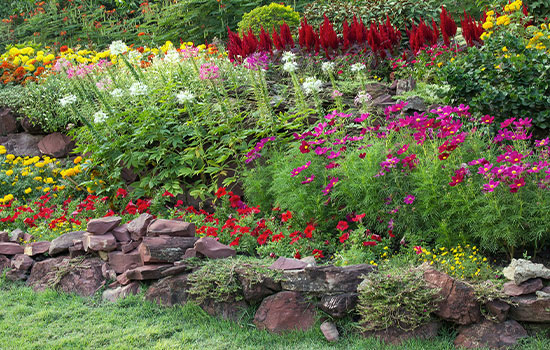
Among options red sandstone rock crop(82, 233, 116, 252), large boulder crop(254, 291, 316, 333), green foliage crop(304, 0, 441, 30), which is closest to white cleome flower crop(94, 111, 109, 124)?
red sandstone rock crop(82, 233, 116, 252)

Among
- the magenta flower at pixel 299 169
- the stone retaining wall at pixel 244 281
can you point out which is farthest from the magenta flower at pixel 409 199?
the magenta flower at pixel 299 169

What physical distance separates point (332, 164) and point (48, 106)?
5350 millimetres

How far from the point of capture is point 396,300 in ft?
11.1

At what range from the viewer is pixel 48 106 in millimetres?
8320

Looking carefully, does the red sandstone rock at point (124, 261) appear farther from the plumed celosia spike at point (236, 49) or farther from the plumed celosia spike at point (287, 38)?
the plumed celosia spike at point (287, 38)

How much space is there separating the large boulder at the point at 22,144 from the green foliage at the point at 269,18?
4.21m

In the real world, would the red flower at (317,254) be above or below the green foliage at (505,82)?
below

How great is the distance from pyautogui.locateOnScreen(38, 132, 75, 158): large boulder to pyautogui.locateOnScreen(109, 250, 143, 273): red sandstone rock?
409 centimetres

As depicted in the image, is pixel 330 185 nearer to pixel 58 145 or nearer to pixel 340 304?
pixel 340 304

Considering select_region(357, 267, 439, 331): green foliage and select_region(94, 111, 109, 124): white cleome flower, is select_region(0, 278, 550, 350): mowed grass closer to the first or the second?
select_region(357, 267, 439, 331): green foliage

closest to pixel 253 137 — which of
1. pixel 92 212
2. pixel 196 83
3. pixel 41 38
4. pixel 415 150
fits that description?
pixel 196 83

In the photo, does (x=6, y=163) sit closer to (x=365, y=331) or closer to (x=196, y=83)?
(x=196, y=83)

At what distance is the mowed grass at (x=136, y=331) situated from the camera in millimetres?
3533

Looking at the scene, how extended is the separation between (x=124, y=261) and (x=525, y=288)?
296 centimetres
